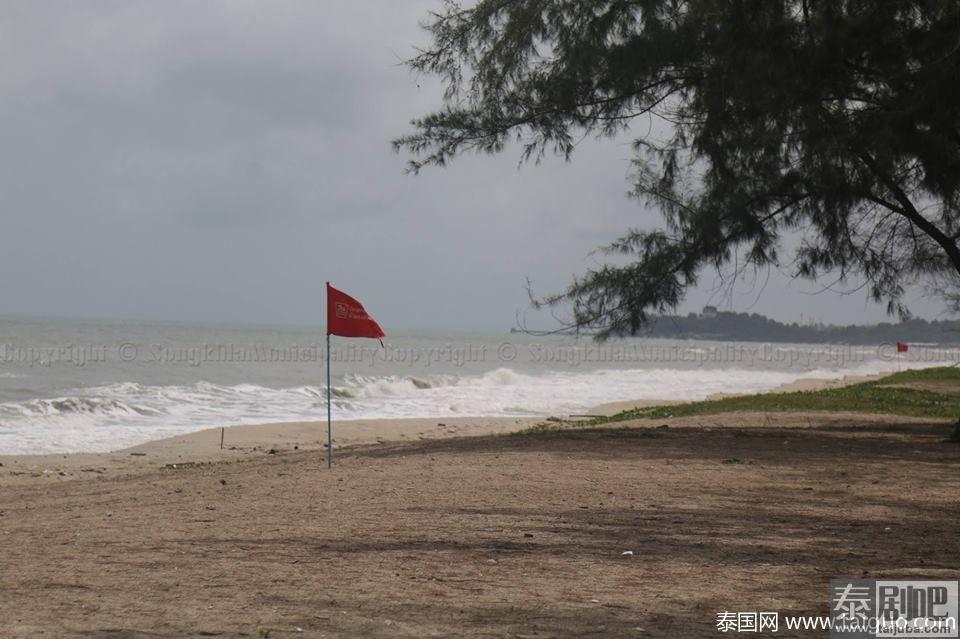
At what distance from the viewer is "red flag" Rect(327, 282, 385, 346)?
10812mm

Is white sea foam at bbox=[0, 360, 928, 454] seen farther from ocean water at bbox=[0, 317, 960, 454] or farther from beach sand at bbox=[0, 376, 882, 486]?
beach sand at bbox=[0, 376, 882, 486]

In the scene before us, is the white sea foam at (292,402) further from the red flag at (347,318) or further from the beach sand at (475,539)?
the red flag at (347,318)

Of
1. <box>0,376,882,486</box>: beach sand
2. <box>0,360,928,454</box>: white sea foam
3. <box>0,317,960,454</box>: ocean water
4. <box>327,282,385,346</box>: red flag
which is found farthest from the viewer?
<box>0,317,960,454</box>: ocean water

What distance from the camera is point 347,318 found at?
1093 cm

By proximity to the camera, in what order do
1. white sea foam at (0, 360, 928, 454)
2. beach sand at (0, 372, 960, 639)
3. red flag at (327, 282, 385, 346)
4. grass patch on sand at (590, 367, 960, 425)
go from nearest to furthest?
1. beach sand at (0, 372, 960, 639)
2. red flag at (327, 282, 385, 346)
3. white sea foam at (0, 360, 928, 454)
4. grass patch on sand at (590, 367, 960, 425)

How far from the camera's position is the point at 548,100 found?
1300 cm

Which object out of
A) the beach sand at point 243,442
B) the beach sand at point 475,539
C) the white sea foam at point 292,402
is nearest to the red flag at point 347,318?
the beach sand at point 475,539

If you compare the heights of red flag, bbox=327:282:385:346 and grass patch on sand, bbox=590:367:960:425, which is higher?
red flag, bbox=327:282:385:346

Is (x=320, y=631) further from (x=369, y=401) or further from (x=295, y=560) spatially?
(x=369, y=401)

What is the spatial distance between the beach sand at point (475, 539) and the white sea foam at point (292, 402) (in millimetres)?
5684

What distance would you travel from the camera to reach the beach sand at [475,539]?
4.77m

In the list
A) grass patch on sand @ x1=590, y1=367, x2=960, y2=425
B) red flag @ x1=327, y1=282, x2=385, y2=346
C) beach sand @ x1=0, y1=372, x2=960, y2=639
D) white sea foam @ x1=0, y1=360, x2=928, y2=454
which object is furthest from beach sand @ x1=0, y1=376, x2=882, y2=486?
red flag @ x1=327, y1=282, x2=385, y2=346

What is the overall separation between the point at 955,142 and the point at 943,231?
6.80 feet

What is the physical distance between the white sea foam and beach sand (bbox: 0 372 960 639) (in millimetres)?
5684
